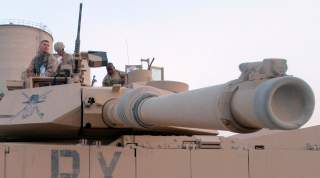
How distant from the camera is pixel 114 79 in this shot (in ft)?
32.3

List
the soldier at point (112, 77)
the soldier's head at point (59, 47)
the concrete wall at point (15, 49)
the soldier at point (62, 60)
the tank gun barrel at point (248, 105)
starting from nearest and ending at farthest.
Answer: the tank gun barrel at point (248, 105) → the soldier at point (62, 60) → the soldier's head at point (59, 47) → the soldier at point (112, 77) → the concrete wall at point (15, 49)

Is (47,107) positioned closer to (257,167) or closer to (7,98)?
(7,98)

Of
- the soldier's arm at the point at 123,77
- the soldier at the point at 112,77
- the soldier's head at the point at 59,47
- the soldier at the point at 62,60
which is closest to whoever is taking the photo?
the soldier at the point at 62,60

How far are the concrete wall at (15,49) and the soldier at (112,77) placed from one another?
24.4ft

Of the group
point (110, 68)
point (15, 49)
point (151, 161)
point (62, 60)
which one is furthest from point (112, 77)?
point (15, 49)

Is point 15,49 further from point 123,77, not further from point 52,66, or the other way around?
point 52,66

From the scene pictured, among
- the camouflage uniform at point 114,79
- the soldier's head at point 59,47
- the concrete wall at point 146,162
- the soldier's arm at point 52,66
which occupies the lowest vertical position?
the concrete wall at point 146,162

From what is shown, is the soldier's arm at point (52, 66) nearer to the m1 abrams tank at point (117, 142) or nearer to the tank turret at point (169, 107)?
the m1 abrams tank at point (117, 142)

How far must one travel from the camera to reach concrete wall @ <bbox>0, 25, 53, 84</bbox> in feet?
55.0

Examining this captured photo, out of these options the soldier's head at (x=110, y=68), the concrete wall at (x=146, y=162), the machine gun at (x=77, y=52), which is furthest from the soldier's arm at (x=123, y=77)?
the concrete wall at (x=146, y=162)

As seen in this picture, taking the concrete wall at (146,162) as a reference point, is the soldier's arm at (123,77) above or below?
above

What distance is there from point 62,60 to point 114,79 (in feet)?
3.72

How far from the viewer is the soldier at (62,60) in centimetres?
880

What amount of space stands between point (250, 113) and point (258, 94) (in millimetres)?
148
